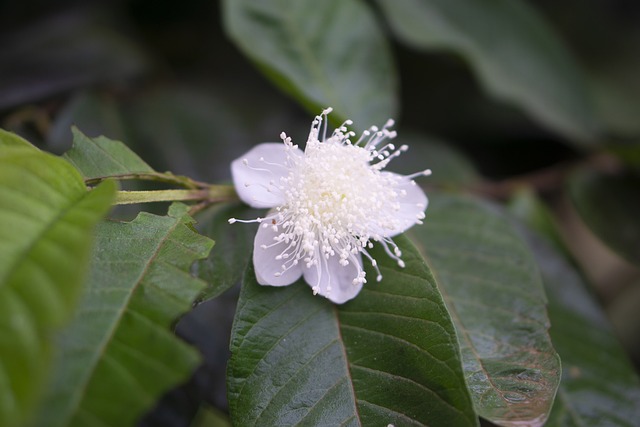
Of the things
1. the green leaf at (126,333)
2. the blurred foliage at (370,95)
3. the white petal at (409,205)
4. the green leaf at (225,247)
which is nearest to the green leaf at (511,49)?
the blurred foliage at (370,95)

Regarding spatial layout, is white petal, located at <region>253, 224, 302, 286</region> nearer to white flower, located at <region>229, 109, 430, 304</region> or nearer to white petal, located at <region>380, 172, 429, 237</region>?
white flower, located at <region>229, 109, 430, 304</region>

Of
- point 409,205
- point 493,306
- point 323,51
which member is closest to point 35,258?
point 409,205

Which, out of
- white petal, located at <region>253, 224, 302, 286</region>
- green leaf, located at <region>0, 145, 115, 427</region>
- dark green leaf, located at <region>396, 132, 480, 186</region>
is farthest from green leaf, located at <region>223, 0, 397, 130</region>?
green leaf, located at <region>0, 145, 115, 427</region>

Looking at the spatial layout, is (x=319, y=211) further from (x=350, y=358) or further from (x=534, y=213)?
(x=534, y=213)

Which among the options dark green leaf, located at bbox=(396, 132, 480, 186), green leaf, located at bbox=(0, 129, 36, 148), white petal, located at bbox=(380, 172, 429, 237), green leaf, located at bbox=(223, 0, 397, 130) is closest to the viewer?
green leaf, located at bbox=(0, 129, 36, 148)

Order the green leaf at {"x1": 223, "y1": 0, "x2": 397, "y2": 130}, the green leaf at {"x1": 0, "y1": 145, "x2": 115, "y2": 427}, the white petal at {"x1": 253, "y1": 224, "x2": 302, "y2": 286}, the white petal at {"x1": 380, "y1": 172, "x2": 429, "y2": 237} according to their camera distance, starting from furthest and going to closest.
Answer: the green leaf at {"x1": 223, "y1": 0, "x2": 397, "y2": 130}, the white petal at {"x1": 380, "y1": 172, "x2": 429, "y2": 237}, the white petal at {"x1": 253, "y1": 224, "x2": 302, "y2": 286}, the green leaf at {"x1": 0, "y1": 145, "x2": 115, "y2": 427}

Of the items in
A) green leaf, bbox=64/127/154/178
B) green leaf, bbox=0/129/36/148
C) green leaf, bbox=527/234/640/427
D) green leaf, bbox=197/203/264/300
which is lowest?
green leaf, bbox=527/234/640/427
